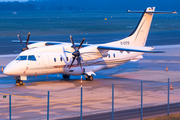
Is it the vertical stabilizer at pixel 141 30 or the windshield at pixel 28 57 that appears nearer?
the windshield at pixel 28 57

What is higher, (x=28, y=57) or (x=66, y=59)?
(x=28, y=57)

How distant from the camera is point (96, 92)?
22641 millimetres

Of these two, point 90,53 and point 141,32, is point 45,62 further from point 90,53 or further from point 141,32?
point 141,32

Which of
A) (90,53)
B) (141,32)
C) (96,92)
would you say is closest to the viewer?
(96,92)

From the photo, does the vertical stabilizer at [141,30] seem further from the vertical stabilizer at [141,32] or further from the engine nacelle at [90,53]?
the engine nacelle at [90,53]

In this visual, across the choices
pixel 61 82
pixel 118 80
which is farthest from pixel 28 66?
pixel 118 80

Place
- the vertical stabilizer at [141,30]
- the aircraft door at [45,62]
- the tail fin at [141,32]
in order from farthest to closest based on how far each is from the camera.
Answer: the vertical stabilizer at [141,30] < the tail fin at [141,32] < the aircraft door at [45,62]

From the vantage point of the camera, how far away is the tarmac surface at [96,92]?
1727 centimetres

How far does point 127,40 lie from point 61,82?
816 centimetres

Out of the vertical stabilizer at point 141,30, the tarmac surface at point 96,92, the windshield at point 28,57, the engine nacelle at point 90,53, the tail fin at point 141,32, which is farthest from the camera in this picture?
the vertical stabilizer at point 141,30

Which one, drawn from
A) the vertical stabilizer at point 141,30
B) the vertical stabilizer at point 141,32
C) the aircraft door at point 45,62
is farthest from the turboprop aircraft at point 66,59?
the vertical stabilizer at point 141,30

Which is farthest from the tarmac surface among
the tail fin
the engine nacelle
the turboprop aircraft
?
the tail fin

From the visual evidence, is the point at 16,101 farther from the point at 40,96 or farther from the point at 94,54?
the point at 94,54

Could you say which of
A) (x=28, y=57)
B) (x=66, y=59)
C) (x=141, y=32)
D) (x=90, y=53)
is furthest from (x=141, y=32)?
(x=28, y=57)
